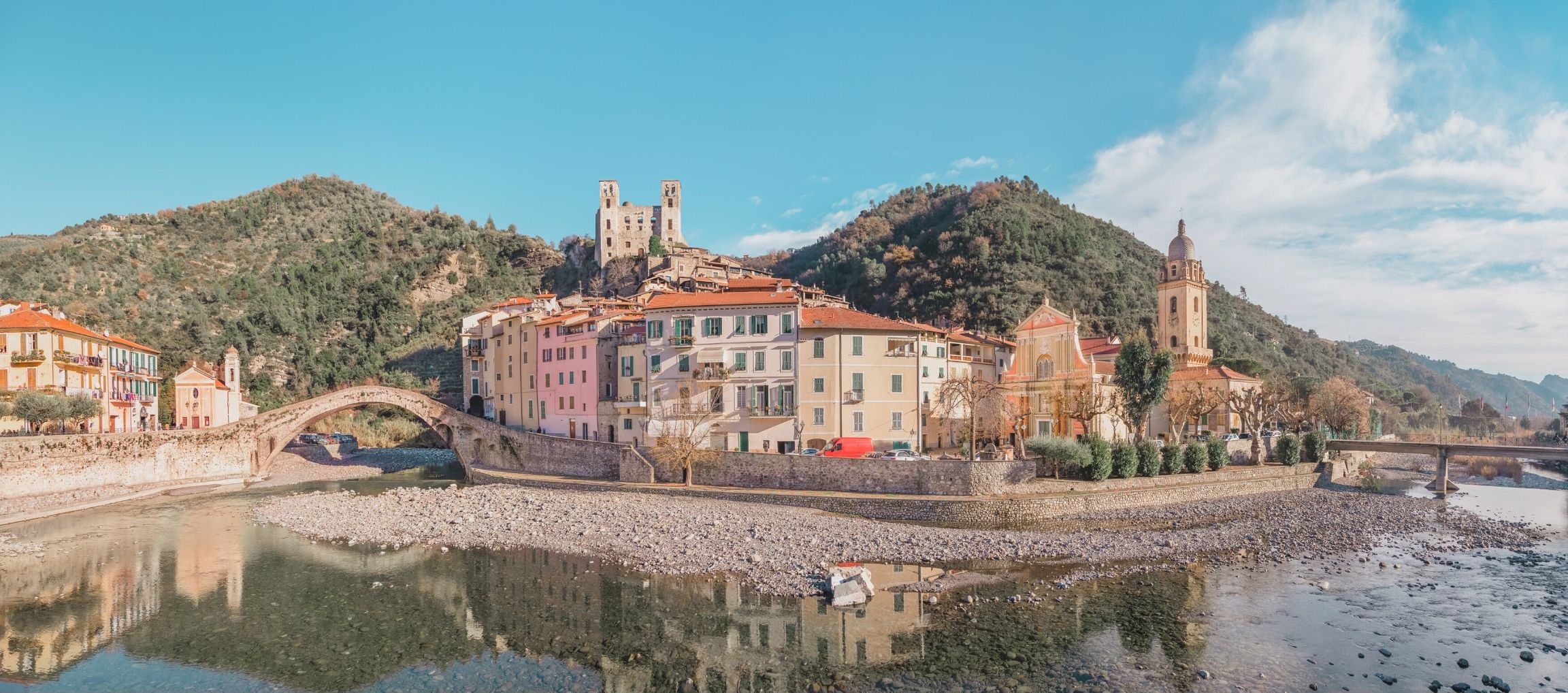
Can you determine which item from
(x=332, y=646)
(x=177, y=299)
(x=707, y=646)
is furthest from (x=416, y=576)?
(x=177, y=299)

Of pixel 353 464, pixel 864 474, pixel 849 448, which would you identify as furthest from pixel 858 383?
pixel 353 464

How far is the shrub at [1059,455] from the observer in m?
34.2

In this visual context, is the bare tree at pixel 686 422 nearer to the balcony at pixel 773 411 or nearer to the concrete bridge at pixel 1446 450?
the balcony at pixel 773 411

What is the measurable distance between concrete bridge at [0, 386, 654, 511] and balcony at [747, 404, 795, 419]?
566cm

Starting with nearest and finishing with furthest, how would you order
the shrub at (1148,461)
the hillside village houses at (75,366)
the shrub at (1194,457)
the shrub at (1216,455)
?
the shrub at (1148,461) → the shrub at (1194,457) → the shrub at (1216,455) → the hillside village houses at (75,366)

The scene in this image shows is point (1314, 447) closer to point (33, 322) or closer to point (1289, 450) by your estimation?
point (1289, 450)

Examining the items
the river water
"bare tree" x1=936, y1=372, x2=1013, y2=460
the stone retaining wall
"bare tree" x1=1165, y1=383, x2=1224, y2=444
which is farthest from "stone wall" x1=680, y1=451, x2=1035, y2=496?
"bare tree" x1=1165, y1=383, x2=1224, y2=444

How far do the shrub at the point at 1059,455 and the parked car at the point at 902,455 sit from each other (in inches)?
189

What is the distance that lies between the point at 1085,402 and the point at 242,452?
47151mm

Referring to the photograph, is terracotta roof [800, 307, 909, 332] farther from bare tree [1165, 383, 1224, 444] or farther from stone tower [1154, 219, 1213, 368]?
stone tower [1154, 219, 1213, 368]

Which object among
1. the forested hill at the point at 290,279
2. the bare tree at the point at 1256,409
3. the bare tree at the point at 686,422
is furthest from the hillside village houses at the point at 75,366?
the bare tree at the point at 1256,409

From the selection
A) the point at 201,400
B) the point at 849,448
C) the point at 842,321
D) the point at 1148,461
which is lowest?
the point at 1148,461

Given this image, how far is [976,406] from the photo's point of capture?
1586 inches

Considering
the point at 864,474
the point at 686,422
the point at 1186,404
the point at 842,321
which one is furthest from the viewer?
the point at 1186,404
